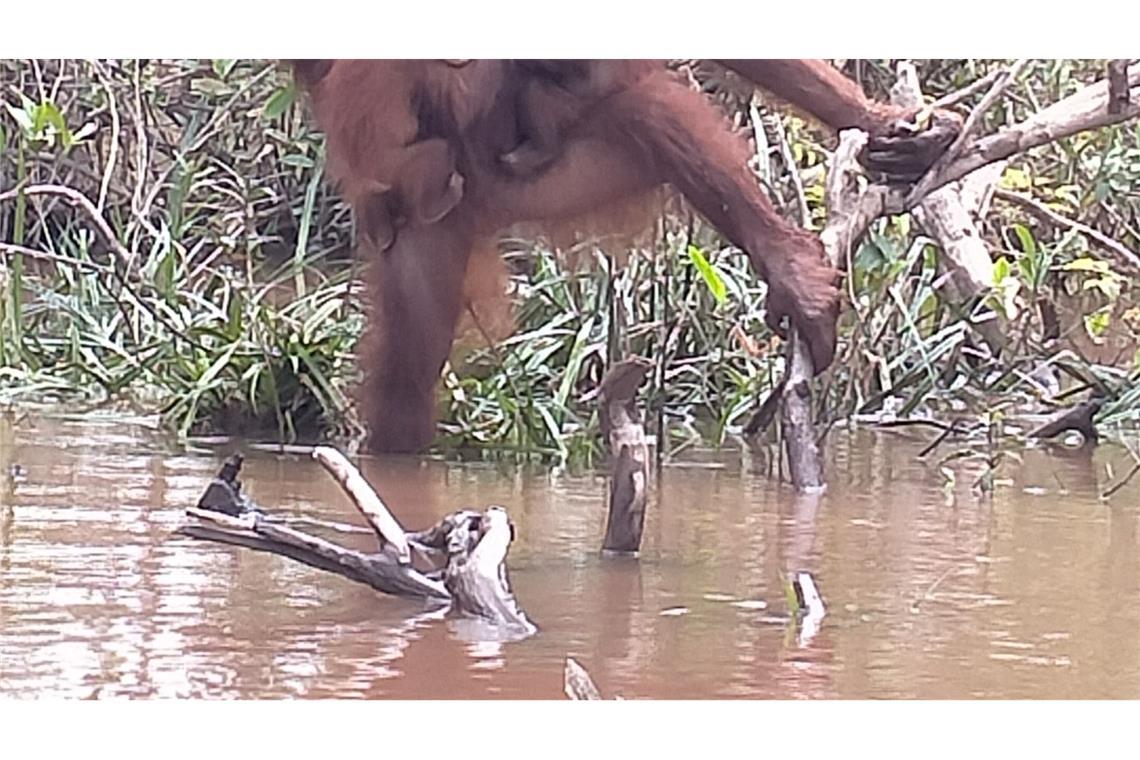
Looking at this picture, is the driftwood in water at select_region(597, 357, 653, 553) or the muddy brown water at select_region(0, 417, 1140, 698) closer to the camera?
the muddy brown water at select_region(0, 417, 1140, 698)

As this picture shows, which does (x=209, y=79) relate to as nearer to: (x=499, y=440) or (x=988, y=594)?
(x=499, y=440)

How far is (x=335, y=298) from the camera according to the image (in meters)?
2.38

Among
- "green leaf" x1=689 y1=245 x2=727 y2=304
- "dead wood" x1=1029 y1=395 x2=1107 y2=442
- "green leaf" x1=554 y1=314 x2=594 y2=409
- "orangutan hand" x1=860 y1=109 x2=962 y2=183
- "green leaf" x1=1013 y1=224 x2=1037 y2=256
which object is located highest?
"orangutan hand" x1=860 y1=109 x2=962 y2=183

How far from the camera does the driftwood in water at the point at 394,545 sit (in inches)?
87.8

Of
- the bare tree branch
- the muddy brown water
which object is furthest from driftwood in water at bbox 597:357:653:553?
the bare tree branch

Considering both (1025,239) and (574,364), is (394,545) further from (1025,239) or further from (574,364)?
(1025,239)

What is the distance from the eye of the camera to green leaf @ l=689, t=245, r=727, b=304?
2367mm

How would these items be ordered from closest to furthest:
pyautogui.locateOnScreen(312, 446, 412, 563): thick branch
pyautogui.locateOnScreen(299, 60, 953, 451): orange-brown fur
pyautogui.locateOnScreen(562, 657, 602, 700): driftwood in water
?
pyautogui.locateOnScreen(562, 657, 602, 700): driftwood in water
pyautogui.locateOnScreen(312, 446, 412, 563): thick branch
pyautogui.locateOnScreen(299, 60, 953, 451): orange-brown fur

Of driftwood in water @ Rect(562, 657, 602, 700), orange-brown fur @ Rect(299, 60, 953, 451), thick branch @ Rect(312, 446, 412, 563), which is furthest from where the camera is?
orange-brown fur @ Rect(299, 60, 953, 451)

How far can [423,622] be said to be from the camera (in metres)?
2.21

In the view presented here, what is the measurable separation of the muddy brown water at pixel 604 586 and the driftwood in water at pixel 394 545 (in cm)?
2

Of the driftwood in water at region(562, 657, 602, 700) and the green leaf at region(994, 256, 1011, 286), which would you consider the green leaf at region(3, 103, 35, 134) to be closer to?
the driftwood in water at region(562, 657, 602, 700)

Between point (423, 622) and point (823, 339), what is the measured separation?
601 mm

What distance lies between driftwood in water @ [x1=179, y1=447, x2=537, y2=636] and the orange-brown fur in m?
0.11
